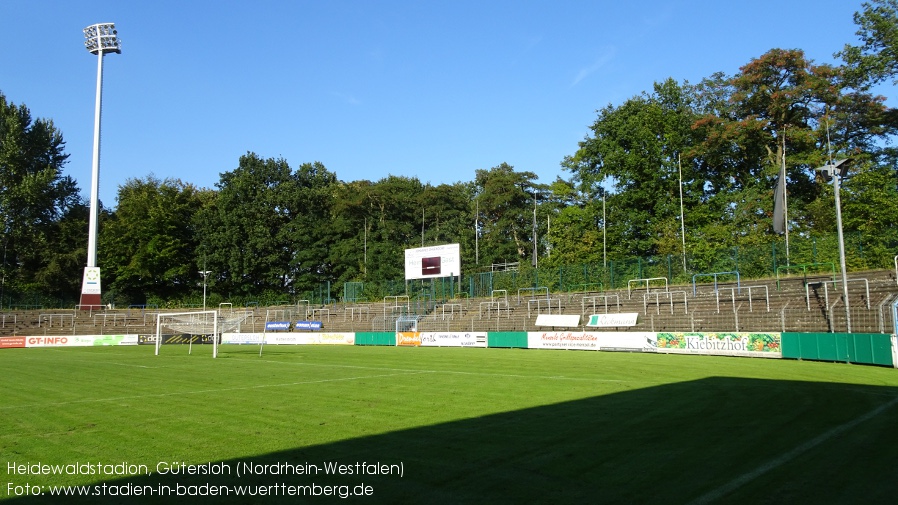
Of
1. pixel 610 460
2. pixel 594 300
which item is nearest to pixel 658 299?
pixel 594 300

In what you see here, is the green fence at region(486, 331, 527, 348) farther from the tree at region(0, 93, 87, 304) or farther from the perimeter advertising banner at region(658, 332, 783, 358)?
the tree at region(0, 93, 87, 304)

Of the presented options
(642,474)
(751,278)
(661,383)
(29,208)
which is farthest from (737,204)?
(29,208)

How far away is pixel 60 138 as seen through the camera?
277 ft

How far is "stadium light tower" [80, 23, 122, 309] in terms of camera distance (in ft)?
200

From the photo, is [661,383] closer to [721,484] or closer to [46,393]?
[721,484]

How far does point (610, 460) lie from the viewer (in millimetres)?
8117

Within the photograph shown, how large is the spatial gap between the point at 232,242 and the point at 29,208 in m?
24.6

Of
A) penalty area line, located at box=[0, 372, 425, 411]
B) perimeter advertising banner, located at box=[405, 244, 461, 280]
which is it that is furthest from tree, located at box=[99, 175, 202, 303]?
penalty area line, located at box=[0, 372, 425, 411]

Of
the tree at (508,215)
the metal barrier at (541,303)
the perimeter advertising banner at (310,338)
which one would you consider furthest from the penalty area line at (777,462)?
the tree at (508,215)

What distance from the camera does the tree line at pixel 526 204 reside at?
49500mm

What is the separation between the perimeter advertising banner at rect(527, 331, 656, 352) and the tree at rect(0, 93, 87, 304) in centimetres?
6355

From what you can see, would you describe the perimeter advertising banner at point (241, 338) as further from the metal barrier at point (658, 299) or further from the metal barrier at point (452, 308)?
the metal barrier at point (658, 299)

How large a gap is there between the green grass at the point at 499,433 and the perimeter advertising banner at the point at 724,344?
8561 mm

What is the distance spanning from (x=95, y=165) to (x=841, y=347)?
206ft
